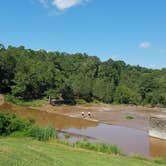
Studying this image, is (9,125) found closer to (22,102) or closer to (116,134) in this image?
(116,134)

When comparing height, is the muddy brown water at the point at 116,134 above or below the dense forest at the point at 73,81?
below

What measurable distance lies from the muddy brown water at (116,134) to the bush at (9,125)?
9.81 meters

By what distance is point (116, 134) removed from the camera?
4506 cm

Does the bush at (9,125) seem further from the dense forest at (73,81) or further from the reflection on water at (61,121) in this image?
the dense forest at (73,81)

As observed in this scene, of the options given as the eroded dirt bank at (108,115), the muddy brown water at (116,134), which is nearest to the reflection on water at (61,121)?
the muddy brown water at (116,134)

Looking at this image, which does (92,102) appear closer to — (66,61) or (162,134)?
(66,61)

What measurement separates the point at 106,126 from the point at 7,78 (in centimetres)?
3107

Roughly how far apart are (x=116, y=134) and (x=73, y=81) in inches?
1633

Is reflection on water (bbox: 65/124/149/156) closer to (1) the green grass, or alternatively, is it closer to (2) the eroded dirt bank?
(2) the eroded dirt bank

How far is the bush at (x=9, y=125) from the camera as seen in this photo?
29188mm

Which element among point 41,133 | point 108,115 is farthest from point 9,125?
point 108,115

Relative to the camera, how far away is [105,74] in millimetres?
103062

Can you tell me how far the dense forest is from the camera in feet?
246

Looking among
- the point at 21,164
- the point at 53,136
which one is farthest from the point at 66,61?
the point at 21,164
